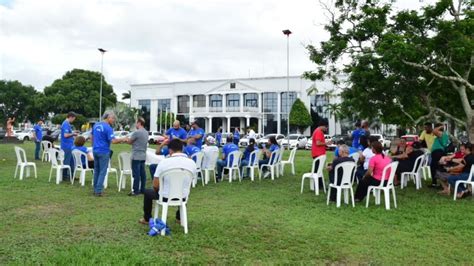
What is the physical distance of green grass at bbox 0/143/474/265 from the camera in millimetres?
4785

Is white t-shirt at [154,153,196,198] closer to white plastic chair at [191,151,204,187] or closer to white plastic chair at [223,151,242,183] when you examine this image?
white plastic chair at [191,151,204,187]

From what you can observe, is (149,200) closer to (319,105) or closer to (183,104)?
(319,105)

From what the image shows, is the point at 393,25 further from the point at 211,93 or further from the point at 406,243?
the point at 211,93

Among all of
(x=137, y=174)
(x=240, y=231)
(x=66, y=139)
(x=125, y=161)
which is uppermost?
(x=66, y=139)

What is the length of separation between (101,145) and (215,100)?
5039 centimetres

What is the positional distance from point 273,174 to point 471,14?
6.14m

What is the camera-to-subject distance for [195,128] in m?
11.8

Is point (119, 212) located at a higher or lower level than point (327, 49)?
lower

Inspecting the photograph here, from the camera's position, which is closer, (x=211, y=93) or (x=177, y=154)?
(x=177, y=154)

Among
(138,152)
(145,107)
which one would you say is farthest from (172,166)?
(145,107)

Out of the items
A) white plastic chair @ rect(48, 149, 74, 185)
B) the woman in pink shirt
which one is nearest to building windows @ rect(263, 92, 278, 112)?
white plastic chair @ rect(48, 149, 74, 185)

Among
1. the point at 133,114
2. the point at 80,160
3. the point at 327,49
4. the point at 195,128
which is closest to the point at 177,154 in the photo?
the point at 80,160

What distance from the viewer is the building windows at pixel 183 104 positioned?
6128 centimetres

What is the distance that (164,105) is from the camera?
63.3m
